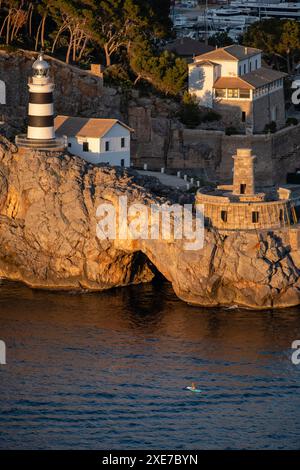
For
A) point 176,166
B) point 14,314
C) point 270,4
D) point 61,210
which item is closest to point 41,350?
point 14,314

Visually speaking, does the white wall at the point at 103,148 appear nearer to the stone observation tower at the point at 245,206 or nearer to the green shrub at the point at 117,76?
the stone observation tower at the point at 245,206

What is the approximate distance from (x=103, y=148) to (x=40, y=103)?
13.8ft

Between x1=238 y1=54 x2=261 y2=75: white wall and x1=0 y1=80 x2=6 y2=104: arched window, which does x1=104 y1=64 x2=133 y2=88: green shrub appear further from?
x1=0 y1=80 x2=6 y2=104: arched window

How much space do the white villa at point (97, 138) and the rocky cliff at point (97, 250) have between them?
379 cm

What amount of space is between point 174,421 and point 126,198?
63.3 feet

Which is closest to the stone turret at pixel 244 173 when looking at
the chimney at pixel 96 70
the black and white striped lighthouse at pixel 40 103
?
Answer: the black and white striped lighthouse at pixel 40 103

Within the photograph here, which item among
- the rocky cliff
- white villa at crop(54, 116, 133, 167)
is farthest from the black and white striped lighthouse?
the rocky cliff

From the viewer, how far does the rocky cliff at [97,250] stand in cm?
9500

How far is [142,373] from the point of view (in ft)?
280

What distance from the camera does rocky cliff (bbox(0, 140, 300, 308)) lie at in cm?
9500

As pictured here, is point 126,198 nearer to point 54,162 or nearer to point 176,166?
point 54,162

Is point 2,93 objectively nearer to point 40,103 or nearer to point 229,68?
point 40,103

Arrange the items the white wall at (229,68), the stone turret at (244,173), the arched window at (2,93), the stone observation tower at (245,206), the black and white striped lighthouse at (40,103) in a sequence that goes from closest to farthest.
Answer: the stone observation tower at (245,206), the stone turret at (244,173), the black and white striped lighthouse at (40,103), the arched window at (2,93), the white wall at (229,68)

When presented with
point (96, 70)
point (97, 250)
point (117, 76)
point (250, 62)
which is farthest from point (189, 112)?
point (97, 250)
